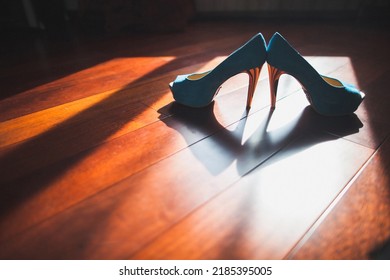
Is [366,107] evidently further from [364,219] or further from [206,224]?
[206,224]

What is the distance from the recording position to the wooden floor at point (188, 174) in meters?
0.36

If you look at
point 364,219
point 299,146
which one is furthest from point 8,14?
point 364,219

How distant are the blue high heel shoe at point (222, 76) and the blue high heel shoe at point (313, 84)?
34 millimetres

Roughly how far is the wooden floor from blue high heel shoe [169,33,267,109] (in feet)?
0.13

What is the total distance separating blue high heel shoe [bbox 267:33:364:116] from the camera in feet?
2.06

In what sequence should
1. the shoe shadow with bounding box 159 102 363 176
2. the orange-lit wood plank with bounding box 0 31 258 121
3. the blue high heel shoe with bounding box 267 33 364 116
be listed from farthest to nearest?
1. the orange-lit wood plank with bounding box 0 31 258 121
2. the blue high heel shoe with bounding box 267 33 364 116
3. the shoe shadow with bounding box 159 102 363 176

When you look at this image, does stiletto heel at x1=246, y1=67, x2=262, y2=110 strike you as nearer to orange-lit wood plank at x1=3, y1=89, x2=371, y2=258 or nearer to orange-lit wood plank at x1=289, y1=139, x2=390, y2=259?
orange-lit wood plank at x1=3, y1=89, x2=371, y2=258

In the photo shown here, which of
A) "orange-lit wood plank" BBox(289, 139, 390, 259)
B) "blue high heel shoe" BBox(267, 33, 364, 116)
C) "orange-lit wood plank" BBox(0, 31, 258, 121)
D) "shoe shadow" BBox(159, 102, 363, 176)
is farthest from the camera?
"orange-lit wood plank" BBox(0, 31, 258, 121)

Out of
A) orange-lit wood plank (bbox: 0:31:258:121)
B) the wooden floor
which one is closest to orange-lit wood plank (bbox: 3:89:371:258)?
the wooden floor

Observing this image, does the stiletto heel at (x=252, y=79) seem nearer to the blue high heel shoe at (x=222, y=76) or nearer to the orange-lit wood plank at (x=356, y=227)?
the blue high heel shoe at (x=222, y=76)

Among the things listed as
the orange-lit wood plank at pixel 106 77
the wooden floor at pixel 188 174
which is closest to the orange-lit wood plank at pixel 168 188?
the wooden floor at pixel 188 174

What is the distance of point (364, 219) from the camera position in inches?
15.2

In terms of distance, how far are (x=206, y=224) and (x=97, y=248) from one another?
0.16 metres

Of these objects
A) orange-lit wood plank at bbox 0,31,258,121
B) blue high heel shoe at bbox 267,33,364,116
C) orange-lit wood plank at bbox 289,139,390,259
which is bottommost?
orange-lit wood plank at bbox 289,139,390,259
